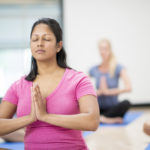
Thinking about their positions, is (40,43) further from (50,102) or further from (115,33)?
(115,33)

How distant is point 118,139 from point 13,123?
2.02 meters

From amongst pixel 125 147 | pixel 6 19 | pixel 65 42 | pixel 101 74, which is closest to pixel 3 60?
pixel 6 19

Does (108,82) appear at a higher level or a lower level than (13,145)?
higher

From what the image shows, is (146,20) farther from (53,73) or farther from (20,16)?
(53,73)

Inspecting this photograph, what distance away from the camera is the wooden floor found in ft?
9.58

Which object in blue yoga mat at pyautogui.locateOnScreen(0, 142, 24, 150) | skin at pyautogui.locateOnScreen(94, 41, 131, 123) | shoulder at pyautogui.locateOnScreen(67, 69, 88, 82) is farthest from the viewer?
skin at pyautogui.locateOnScreen(94, 41, 131, 123)

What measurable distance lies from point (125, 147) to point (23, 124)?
1678 mm

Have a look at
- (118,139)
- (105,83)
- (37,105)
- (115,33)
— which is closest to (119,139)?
(118,139)

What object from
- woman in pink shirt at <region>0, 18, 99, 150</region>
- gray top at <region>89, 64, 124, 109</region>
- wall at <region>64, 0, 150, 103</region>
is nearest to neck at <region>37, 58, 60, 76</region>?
woman in pink shirt at <region>0, 18, 99, 150</region>

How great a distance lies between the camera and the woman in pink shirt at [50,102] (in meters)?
1.40

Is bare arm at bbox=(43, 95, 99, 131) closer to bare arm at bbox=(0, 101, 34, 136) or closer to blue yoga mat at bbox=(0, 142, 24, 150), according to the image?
bare arm at bbox=(0, 101, 34, 136)

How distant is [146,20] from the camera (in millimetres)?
6891

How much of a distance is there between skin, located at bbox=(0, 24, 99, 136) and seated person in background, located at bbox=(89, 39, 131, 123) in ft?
9.17

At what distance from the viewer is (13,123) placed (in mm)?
1457
